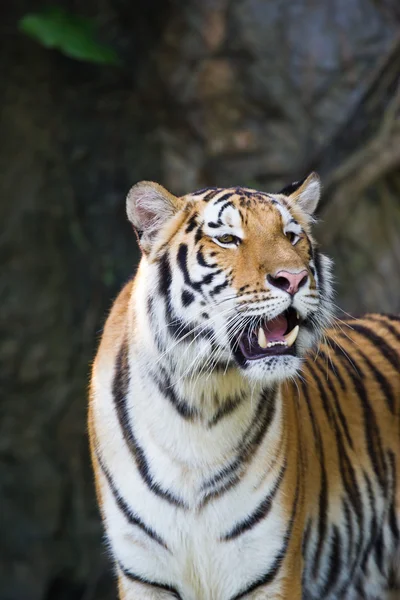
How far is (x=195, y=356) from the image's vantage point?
262cm

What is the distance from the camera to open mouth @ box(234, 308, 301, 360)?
2.52 meters

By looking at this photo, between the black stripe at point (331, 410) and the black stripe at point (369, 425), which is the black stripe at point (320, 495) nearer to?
the black stripe at point (331, 410)

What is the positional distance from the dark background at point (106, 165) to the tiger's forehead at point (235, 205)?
327 cm

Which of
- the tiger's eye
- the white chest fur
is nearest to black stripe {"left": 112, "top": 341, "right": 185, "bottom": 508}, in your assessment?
the white chest fur

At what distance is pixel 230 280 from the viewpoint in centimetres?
255

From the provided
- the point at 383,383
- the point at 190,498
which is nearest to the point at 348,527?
the point at 383,383

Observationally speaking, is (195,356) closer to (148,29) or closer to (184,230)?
(184,230)

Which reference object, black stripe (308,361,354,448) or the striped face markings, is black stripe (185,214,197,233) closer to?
the striped face markings

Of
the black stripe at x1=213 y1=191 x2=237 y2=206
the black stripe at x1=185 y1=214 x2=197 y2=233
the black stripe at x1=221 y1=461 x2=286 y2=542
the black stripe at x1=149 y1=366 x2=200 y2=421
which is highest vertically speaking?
the black stripe at x1=213 y1=191 x2=237 y2=206

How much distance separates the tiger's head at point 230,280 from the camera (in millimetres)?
2490

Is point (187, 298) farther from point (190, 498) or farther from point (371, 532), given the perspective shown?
point (371, 532)

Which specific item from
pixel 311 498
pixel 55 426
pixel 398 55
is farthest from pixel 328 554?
pixel 55 426

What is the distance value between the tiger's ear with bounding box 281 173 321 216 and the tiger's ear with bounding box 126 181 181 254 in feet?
1.21

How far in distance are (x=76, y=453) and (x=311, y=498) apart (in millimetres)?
3554
